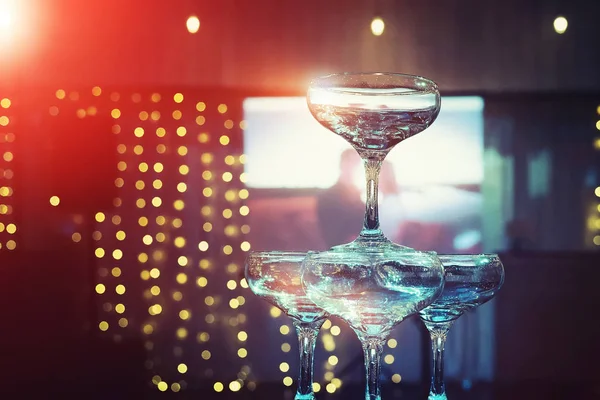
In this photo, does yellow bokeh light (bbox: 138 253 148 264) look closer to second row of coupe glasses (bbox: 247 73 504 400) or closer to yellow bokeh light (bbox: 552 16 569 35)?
yellow bokeh light (bbox: 552 16 569 35)

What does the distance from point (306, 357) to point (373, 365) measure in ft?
0.36

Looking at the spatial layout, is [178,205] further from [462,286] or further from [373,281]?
[373,281]

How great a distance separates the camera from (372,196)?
0.86m

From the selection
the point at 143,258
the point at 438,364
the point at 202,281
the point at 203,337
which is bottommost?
the point at 203,337

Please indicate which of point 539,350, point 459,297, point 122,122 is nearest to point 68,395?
point 122,122

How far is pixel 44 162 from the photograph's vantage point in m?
3.54

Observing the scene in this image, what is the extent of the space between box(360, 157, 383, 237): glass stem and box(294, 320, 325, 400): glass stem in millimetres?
145

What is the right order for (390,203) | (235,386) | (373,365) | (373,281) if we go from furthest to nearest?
(390,203)
(235,386)
(373,365)
(373,281)

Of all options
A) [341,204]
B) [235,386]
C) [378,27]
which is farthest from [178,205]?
[378,27]

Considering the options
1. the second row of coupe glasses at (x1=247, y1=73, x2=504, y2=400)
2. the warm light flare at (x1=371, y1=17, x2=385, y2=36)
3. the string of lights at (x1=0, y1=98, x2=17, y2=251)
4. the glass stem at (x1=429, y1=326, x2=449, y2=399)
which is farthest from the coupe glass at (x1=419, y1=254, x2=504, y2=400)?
the string of lights at (x1=0, y1=98, x2=17, y2=251)

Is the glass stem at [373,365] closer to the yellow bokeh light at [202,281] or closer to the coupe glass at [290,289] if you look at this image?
the coupe glass at [290,289]

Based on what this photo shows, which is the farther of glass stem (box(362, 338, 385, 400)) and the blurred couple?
the blurred couple

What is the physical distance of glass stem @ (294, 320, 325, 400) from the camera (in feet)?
2.79

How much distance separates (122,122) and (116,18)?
49 cm
